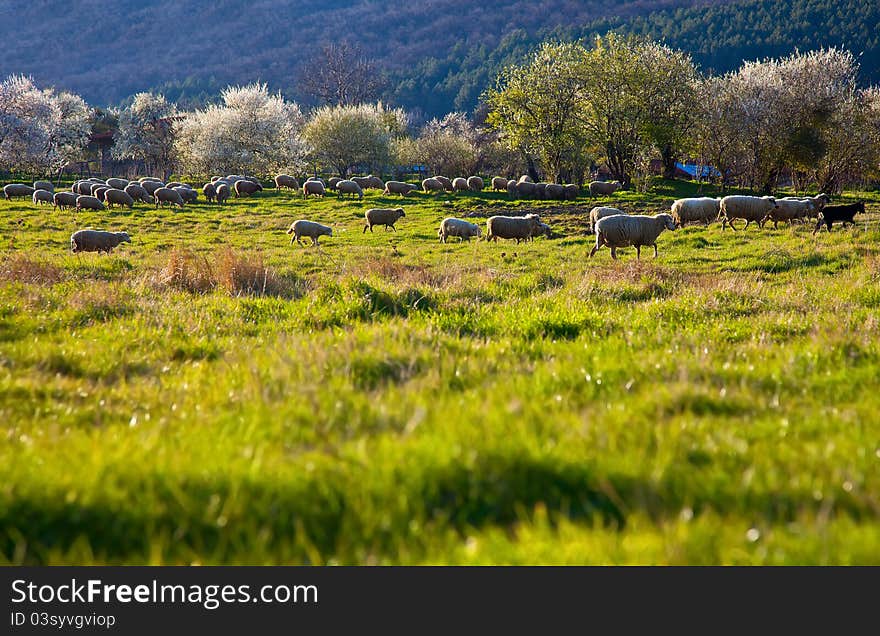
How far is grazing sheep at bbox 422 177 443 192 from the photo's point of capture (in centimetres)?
5425

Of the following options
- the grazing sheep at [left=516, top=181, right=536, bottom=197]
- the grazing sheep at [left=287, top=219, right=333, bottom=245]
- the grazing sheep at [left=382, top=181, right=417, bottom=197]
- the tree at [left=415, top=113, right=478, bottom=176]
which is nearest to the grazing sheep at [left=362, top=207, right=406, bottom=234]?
the grazing sheep at [left=287, top=219, right=333, bottom=245]

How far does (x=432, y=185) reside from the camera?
179 feet

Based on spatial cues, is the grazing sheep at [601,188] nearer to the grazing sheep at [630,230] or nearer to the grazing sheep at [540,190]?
the grazing sheep at [540,190]

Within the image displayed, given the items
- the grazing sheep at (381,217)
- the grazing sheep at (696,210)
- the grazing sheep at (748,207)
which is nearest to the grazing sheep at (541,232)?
the grazing sheep at (696,210)

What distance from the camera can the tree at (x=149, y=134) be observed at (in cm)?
Result: 7712

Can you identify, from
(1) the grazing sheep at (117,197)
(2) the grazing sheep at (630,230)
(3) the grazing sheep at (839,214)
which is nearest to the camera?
(2) the grazing sheep at (630,230)

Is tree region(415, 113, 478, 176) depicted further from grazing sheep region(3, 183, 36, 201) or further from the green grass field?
the green grass field

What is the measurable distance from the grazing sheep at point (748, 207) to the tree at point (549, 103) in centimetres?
2681

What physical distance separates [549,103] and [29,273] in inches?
1948

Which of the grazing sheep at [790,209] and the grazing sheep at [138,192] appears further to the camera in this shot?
the grazing sheep at [138,192]

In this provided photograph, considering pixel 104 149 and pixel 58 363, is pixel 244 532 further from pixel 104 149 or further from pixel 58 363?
pixel 104 149

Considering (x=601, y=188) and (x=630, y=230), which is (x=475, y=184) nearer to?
(x=601, y=188)

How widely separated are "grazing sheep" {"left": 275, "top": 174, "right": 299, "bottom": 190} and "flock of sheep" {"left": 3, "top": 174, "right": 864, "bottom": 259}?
5.16 m
